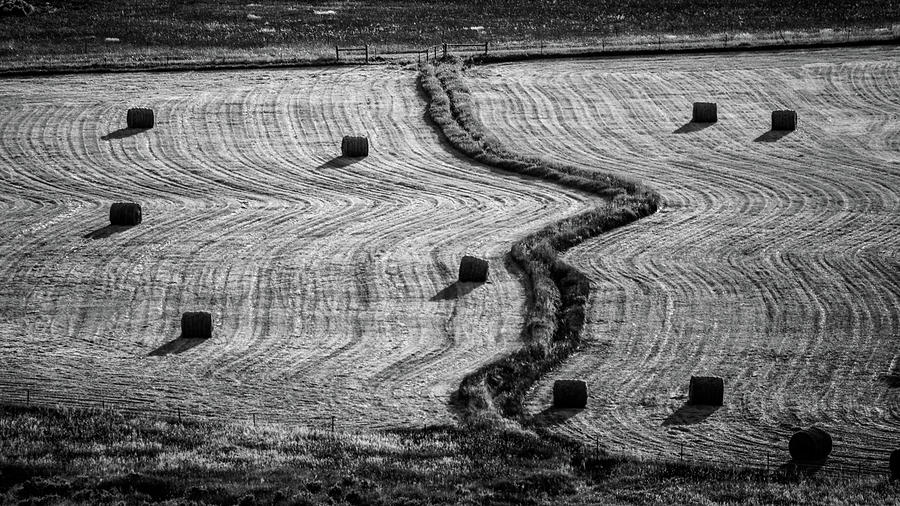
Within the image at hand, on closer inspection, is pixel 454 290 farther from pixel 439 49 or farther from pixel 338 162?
pixel 439 49

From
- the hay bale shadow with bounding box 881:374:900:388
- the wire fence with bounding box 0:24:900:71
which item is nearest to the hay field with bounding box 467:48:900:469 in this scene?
the hay bale shadow with bounding box 881:374:900:388

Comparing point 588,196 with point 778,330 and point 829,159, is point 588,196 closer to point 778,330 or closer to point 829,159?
point 829,159

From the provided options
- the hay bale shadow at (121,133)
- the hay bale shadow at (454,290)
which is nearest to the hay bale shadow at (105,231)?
the hay bale shadow at (454,290)

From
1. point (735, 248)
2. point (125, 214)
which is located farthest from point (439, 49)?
point (735, 248)

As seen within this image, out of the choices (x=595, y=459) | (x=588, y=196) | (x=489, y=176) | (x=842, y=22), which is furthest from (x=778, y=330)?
(x=842, y=22)

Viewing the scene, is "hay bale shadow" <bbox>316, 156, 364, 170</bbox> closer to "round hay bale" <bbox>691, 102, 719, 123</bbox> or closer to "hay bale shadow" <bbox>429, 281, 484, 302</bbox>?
"round hay bale" <bbox>691, 102, 719, 123</bbox>

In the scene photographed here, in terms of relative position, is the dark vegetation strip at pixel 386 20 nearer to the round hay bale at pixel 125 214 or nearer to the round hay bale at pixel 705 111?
the round hay bale at pixel 705 111
